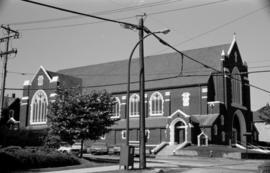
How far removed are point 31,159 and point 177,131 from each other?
1328 inches

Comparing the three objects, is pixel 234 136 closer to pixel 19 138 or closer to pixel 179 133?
pixel 179 133

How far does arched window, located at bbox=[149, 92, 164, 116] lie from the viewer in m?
62.9

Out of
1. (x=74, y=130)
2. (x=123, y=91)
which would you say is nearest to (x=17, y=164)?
(x=74, y=130)

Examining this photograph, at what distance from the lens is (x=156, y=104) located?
63469 millimetres

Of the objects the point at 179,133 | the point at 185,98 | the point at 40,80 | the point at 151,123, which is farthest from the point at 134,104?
the point at 40,80

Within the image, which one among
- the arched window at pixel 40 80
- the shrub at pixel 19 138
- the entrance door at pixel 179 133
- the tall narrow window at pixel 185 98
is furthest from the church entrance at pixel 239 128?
the arched window at pixel 40 80

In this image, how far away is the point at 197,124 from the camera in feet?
184

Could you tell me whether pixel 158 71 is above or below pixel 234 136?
above

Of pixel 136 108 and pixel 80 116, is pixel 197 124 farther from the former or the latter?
pixel 80 116

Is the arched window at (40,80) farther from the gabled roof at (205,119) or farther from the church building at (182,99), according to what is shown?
the gabled roof at (205,119)

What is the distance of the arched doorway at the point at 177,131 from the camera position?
56303 millimetres

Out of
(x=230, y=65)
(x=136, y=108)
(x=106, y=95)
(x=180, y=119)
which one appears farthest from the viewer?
(x=136, y=108)

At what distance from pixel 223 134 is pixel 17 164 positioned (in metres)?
37.8

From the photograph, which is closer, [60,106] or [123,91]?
[60,106]
